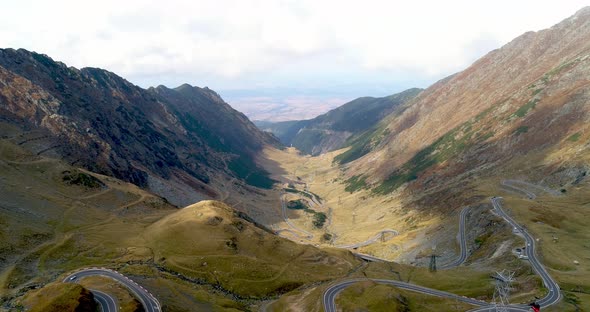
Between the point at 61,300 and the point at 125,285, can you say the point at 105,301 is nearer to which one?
the point at 61,300

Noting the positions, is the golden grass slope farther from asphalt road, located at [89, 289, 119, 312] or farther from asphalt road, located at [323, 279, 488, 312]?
asphalt road, located at [89, 289, 119, 312]

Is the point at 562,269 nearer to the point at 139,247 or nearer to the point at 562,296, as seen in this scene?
the point at 562,296

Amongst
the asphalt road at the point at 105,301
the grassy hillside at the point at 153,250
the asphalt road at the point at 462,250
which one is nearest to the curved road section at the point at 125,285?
the asphalt road at the point at 105,301

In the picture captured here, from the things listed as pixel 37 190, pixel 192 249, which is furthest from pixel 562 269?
pixel 37 190

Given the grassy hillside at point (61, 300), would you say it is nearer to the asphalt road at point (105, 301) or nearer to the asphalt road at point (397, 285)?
the asphalt road at point (105, 301)

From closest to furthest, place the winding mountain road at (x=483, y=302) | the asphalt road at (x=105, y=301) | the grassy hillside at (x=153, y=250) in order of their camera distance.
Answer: the asphalt road at (x=105, y=301), the winding mountain road at (x=483, y=302), the grassy hillside at (x=153, y=250)

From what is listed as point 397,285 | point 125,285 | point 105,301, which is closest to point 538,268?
point 397,285
